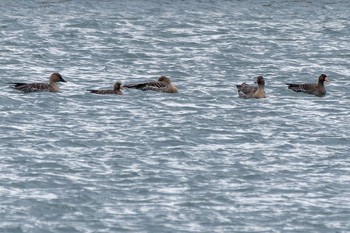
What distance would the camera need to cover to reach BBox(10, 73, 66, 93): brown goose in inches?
1268

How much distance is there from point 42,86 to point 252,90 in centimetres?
503

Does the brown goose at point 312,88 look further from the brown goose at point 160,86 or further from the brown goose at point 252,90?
the brown goose at point 160,86

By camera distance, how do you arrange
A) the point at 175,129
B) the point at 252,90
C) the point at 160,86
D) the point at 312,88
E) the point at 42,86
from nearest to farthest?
the point at 175,129, the point at 252,90, the point at 42,86, the point at 160,86, the point at 312,88

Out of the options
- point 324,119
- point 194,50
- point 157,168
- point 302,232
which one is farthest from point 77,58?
point 302,232

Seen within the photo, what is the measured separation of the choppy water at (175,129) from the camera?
2127cm

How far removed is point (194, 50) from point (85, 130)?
14469 mm

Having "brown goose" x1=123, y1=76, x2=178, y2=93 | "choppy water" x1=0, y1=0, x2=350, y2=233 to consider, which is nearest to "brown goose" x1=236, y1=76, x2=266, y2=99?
"choppy water" x1=0, y1=0, x2=350, y2=233

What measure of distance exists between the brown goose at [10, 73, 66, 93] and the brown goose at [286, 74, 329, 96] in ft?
18.8

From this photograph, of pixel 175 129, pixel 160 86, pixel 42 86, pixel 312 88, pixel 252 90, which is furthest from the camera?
pixel 312 88

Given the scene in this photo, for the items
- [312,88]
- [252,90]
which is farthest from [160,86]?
[312,88]

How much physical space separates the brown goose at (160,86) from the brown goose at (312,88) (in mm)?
2978

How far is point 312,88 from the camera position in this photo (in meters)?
33.3

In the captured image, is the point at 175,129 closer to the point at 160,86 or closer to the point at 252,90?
the point at 252,90

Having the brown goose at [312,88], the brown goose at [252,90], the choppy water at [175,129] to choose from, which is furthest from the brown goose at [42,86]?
the brown goose at [312,88]
